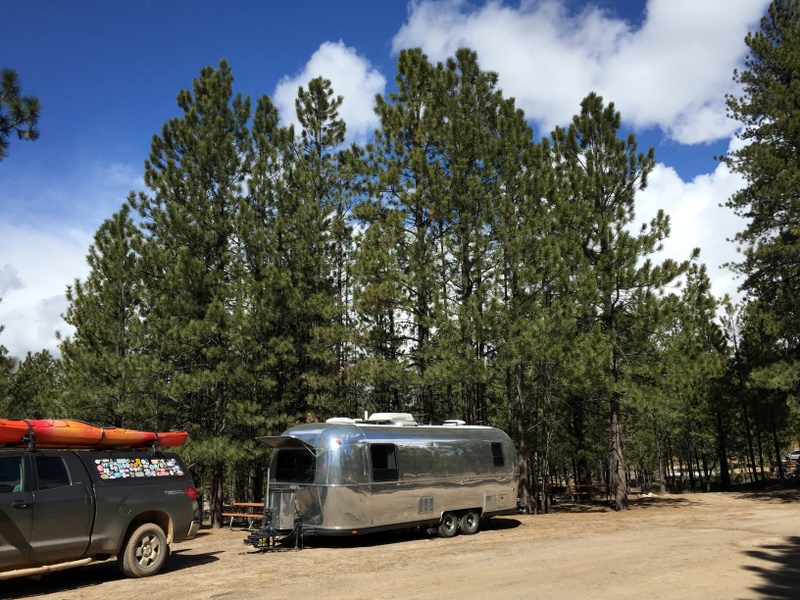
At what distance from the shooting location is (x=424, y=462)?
13562 mm

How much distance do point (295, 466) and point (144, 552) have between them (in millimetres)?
3783

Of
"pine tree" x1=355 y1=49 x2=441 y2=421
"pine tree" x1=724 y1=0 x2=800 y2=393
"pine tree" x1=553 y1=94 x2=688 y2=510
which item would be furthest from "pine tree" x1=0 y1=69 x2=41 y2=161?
"pine tree" x1=724 y1=0 x2=800 y2=393

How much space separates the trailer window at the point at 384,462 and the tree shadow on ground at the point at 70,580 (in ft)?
12.0

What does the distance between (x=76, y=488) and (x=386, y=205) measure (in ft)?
46.1

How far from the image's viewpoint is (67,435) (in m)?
9.17

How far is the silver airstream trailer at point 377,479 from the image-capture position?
39.8 feet

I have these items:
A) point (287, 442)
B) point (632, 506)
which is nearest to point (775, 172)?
point (632, 506)

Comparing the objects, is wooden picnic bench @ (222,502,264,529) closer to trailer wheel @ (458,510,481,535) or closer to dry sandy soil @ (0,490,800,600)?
dry sandy soil @ (0,490,800,600)

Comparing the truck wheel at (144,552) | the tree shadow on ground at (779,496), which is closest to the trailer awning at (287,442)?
the truck wheel at (144,552)

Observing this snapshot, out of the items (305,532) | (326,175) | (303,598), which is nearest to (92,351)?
(326,175)

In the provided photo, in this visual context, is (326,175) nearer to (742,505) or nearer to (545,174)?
(545,174)

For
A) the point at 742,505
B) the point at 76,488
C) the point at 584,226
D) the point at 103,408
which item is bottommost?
the point at 742,505

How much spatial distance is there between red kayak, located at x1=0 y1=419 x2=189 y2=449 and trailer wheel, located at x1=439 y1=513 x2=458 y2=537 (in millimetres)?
6906

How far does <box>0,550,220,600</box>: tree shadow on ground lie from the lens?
8.46 metres
